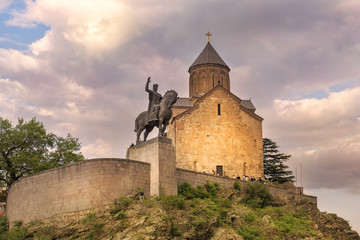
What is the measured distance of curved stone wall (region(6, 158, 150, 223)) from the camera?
21.2 m

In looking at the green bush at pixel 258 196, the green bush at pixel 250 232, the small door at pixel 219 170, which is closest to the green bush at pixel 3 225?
the green bush at pixel 250 232

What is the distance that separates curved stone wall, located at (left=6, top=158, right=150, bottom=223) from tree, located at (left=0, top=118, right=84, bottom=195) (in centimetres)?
817

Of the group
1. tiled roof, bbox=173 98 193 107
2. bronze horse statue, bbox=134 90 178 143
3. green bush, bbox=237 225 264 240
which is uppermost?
tiled roof, bbox=173 98 193 107

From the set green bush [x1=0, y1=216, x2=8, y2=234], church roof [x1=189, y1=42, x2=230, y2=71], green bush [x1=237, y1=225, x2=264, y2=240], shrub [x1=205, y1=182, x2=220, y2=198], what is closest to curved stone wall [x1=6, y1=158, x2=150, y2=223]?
green bush [x1=0, y1=216, x2=8, y2=234]

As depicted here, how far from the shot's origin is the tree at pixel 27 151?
31438mm

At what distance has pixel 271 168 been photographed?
1681 inches

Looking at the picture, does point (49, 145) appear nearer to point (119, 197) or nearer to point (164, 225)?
point (119, 197)

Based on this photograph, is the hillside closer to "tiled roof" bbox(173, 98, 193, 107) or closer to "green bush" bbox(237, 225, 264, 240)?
"green bush" bbox(237, 225, 264, 240)

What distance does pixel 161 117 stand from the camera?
23609 millimetres

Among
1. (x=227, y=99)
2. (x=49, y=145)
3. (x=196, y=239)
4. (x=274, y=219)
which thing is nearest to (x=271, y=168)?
(x=227, y=99)

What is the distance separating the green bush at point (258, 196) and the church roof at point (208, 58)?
717 inches

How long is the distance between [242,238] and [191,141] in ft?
49.2

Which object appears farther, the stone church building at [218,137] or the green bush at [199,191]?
the stone church building at [218,137]

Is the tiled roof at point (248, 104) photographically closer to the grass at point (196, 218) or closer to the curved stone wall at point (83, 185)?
the grass at point (196, 218)
